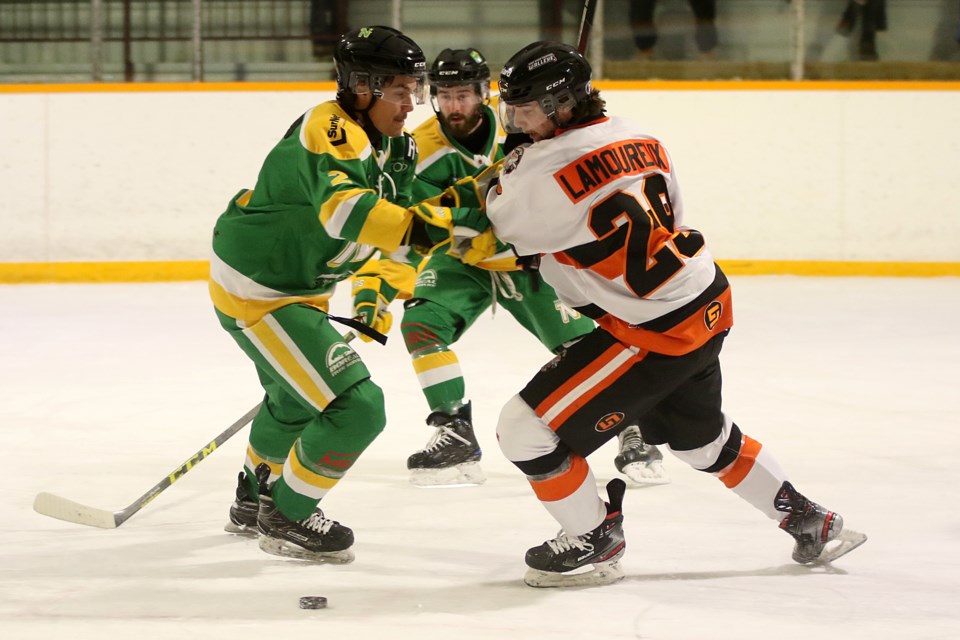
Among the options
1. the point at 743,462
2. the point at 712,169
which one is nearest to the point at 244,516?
the point at 743,462

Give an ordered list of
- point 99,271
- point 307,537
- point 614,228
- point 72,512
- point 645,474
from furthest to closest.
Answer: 1. point 99,271
2. point 645,474
3. point 72,512
4. point 307,537
5. point 614,228

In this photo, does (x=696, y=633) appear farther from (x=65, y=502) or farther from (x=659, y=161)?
(x=65, y=502)

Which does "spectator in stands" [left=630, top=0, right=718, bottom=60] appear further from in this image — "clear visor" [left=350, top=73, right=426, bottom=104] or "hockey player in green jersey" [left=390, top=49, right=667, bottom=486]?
"clear visor" [left=350, top=73, right=426, bottom=104]

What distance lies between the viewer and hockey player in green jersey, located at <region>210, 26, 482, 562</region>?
9.15 ft

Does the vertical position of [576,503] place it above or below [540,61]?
below

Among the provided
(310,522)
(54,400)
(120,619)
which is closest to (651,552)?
(310,522)

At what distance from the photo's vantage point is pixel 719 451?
2.78 metres

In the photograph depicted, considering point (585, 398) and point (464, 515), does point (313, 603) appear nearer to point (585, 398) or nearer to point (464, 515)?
point (585, 398)

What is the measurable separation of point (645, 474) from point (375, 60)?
1.44 meters

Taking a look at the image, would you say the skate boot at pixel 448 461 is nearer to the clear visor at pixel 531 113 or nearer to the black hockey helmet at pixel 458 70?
the black hockey helmet at pixel 458 70

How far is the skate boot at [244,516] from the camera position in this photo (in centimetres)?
313

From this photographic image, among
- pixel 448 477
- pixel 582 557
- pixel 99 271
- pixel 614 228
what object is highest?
pixel 614 228

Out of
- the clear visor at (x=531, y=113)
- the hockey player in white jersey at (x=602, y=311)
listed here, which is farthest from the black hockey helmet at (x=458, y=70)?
the clear visor at (x=531, y=113)

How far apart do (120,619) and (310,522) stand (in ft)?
1.74
